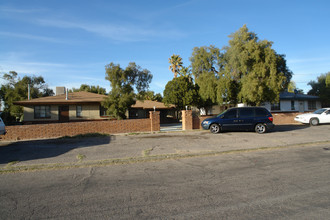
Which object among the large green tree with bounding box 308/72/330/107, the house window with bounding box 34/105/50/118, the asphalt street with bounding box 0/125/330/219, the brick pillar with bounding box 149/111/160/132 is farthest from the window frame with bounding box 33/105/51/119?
the large green tree with bounding box 308/72/330/107

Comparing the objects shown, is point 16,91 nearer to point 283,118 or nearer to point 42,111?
point 42,111

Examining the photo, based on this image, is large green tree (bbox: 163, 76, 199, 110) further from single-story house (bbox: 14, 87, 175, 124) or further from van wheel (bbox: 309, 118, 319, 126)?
van wheel (bbox: 309, 118, 319, 126)

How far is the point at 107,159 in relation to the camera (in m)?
7.76

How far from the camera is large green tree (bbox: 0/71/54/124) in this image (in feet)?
109

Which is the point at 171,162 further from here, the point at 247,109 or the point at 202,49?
the point at 202,49

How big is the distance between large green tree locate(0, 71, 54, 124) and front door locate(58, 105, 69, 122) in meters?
8.20

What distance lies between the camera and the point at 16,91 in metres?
38.0

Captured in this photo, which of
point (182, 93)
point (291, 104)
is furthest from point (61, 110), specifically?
point (291, 104)

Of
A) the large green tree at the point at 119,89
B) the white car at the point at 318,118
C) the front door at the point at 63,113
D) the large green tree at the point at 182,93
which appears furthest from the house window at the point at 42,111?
the white car at the point at 318,118

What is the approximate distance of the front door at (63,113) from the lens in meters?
24.4

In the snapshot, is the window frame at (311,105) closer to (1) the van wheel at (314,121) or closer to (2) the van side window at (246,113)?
(1) the van wheel at (314,121)

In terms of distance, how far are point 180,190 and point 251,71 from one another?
65.4 ft

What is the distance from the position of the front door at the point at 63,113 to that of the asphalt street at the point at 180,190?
17418 millimetres

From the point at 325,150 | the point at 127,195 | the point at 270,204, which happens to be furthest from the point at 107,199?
the point at 325,150
